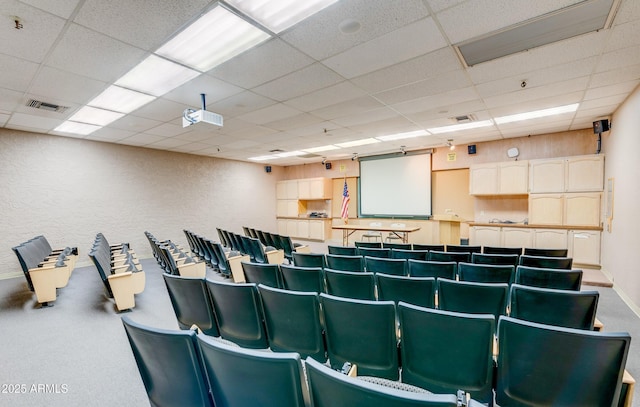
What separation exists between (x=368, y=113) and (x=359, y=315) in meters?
4.29

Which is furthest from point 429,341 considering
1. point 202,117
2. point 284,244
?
point 284,244

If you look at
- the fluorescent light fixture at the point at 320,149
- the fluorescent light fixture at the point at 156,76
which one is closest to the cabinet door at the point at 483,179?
the fluorescent light fixture at the point at 320,149

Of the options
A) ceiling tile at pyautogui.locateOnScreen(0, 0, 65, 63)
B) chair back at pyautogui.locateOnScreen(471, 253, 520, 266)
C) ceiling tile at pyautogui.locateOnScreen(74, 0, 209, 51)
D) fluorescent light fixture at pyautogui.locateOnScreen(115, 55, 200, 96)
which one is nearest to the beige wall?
chair back at pyautogui.locateOnScreen(471, 253, 520, 266)

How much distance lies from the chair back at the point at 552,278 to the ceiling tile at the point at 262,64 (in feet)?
10.8

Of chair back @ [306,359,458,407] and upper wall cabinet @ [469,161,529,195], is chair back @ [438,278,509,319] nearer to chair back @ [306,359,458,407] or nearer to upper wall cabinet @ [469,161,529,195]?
chair back @ [306,359,458,407]

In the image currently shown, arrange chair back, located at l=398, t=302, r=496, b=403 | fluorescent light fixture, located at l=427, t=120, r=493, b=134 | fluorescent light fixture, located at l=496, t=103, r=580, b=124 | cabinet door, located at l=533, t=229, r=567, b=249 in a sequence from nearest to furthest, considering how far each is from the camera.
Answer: chair back, located at l=398, t=302, r=496, b=403, fluorescent light fixture, located at l=496, t=103, r=580, b=124, fluorescent light fixture, located at l=427, t=120, r=493, b=134, cabinet door, located at l=533, t=229, r=567, b=249

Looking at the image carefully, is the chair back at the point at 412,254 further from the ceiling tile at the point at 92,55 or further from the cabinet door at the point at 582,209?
the cabinet door at the point at 582,209

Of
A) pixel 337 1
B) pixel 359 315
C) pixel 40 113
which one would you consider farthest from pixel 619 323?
pixel 40 113

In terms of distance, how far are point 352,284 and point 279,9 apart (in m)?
2.57

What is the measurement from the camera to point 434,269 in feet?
10.7

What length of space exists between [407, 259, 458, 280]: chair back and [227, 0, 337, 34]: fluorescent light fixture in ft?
9.10

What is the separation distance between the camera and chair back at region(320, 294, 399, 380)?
181cm

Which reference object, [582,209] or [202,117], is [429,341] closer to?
[202,117]

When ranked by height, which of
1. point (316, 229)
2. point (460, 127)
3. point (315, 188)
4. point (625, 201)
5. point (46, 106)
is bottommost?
point (316, 229)
